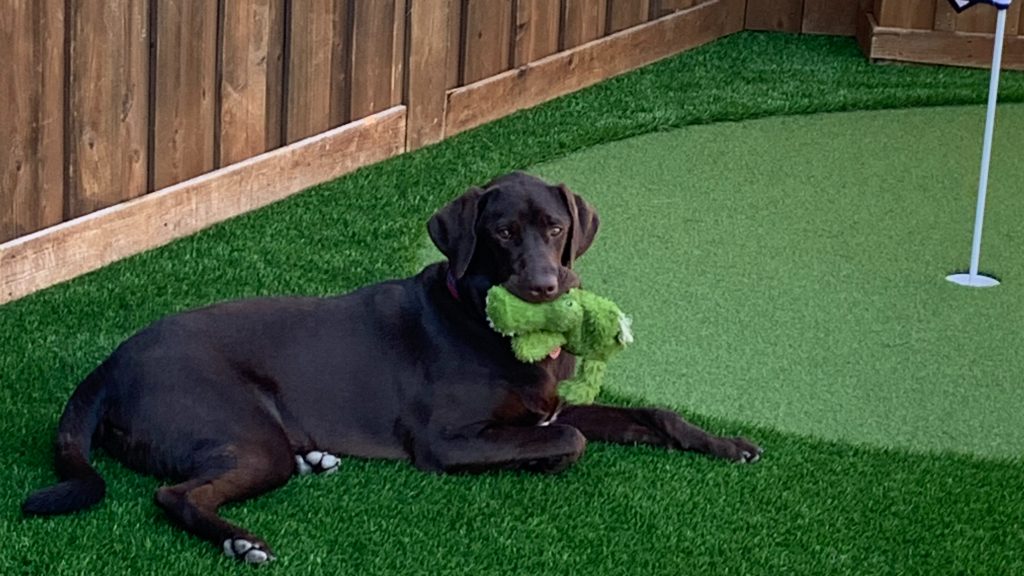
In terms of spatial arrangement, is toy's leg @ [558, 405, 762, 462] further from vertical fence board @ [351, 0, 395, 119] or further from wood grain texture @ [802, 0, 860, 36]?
wood grain texture @ [802, 0, 860, 36]

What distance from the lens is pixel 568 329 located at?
437 centimetres

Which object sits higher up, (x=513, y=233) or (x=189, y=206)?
(x=513, y=233)

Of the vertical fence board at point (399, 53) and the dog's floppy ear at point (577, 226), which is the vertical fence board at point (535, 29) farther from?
the dog's floppy ear at point (577, 226)

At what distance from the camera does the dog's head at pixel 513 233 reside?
14.2 feet

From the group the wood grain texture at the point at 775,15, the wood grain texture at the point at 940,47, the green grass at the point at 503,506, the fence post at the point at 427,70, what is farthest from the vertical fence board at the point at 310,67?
the wood grain texture at the point at 775,15

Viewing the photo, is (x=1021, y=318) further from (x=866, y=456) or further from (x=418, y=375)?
(x=418, y=375)

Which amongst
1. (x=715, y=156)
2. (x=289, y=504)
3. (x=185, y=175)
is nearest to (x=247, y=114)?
(x=185, y=175)

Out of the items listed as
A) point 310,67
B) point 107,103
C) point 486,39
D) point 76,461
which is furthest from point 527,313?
point 486,39

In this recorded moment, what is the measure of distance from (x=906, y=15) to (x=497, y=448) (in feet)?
22.1

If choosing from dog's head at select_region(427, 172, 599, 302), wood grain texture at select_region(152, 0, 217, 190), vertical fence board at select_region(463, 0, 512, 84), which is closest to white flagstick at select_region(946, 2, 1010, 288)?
dog's head at select_region(427, 172, 599, 302)

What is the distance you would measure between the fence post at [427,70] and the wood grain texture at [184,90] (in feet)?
4.59

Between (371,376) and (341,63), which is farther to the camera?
(341,63)

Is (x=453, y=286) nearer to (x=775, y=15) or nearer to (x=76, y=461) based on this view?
(x=76, y=461)

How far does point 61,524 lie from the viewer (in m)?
3.99
